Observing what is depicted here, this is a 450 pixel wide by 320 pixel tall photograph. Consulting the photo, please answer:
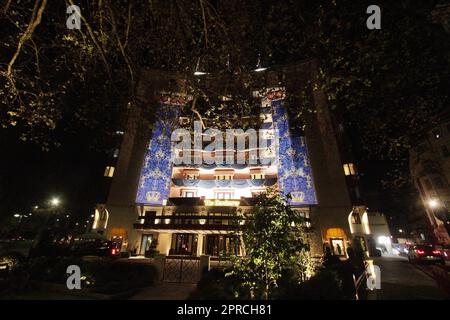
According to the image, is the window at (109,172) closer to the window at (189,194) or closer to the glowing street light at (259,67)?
the window at (189,194)

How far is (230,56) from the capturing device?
25.4 ft

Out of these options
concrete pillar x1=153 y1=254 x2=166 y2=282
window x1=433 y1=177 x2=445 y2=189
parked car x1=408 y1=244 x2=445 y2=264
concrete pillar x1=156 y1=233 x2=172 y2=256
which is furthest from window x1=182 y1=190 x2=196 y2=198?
window x1=433 y1=177 x2=445 y2=189

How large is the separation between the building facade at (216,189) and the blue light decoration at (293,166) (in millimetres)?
113

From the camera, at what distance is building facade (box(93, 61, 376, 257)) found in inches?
1002

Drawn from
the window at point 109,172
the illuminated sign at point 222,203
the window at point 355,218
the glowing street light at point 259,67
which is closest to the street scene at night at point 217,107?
the glowing street light at point 259,67

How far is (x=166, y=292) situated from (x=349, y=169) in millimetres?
24575

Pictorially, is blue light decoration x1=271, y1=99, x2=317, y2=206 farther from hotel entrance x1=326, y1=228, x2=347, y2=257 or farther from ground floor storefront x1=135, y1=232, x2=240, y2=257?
ground floor storefront x1=135, y1=232, x2=240, y2=257

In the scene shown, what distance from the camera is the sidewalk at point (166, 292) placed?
34.7ft

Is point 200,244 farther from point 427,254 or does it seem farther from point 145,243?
point 427,254

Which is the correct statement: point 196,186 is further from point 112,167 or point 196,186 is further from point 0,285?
point 0,285

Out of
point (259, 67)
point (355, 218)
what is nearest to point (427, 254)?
point (355, 218)

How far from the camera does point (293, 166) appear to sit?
27797 millimetres
